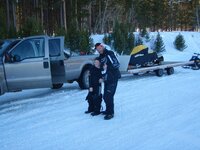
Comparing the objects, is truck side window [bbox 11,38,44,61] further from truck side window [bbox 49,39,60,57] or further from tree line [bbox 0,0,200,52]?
tree line [bbox 0,0,200,52]

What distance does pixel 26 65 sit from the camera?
10.4 meters

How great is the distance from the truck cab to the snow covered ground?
57 centimetres

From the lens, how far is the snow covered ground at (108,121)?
6.54m

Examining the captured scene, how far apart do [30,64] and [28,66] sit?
0.26ft

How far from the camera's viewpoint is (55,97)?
11.4 m

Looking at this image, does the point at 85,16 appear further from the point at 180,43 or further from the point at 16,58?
the point at 16,58

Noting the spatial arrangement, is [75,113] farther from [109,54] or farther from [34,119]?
[109,54]

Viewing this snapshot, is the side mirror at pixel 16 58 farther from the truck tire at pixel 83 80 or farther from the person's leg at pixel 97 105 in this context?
the truck tire at pixel 83 80

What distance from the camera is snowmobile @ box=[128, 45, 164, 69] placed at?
15.0m

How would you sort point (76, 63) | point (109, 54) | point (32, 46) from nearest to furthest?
point (109, 54) → point (32, 46) → point (76, 63)

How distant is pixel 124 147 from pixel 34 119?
2.98 meters

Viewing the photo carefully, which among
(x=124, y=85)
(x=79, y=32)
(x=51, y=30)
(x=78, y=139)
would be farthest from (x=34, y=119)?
(x=51, y=30)

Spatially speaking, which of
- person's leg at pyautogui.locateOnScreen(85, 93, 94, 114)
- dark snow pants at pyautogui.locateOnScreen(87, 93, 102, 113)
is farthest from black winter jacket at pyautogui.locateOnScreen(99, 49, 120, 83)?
person's leg at pyautogui.locateOnScreen(85, 93, 94, 114)

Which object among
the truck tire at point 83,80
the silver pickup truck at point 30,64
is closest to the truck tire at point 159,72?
the truck tire at point 83,80
